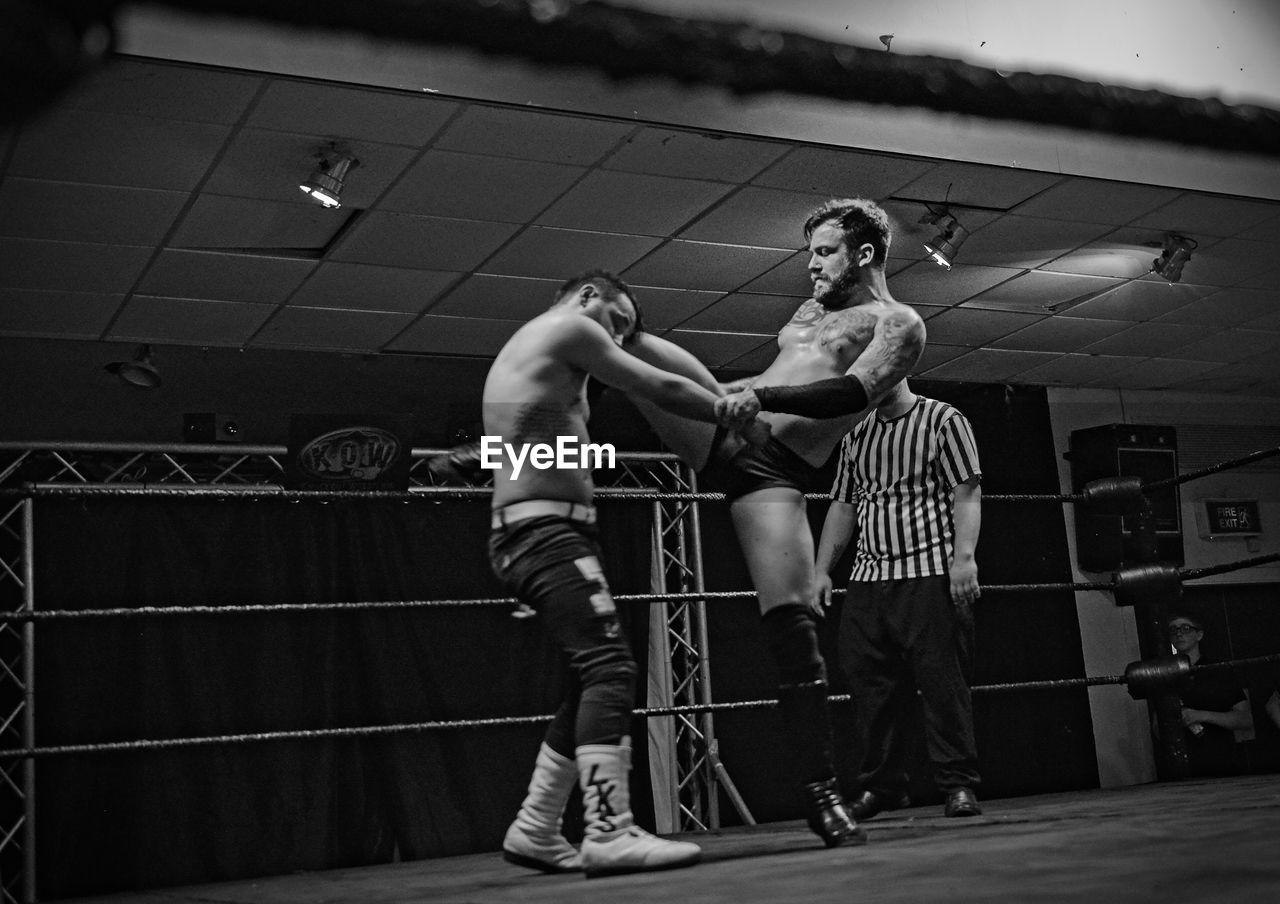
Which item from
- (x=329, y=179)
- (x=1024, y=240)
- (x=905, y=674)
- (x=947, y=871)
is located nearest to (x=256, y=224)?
(x=329, y=179)

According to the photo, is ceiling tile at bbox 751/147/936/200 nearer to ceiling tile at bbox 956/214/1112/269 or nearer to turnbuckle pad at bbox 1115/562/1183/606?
ceiling tile at bbox 956/214/1112/269

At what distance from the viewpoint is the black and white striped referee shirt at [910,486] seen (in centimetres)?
288

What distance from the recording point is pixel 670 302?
5500 millimetres

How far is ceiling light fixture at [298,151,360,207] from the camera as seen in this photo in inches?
153

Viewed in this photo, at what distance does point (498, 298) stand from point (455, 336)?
21.1 inches

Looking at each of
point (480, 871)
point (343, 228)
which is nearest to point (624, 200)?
point (343, 228)

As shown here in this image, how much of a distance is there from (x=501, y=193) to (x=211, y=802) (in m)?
2.18

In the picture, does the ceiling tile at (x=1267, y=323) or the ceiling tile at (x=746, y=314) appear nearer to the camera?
the ceiling tile at (x=746, y=314)

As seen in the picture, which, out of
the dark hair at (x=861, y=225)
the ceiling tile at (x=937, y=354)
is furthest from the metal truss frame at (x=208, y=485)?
the ceiling tile at (x=937, y=354)

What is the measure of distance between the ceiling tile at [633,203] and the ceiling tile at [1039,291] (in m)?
1.74

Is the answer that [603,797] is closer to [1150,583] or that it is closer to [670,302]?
[1150,583]

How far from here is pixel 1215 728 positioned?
19.8ft

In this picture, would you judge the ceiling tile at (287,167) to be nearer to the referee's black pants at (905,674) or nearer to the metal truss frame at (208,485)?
the metal truss frame at (208,485)

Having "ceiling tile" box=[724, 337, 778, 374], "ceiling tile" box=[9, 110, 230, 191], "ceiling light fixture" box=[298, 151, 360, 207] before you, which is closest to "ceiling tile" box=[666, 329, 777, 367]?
"ceiling tile" box=[724, 337, 778, 374]
